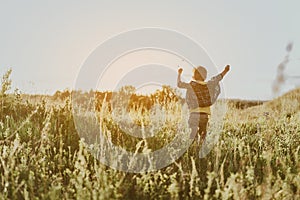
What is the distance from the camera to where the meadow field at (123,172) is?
387 cm

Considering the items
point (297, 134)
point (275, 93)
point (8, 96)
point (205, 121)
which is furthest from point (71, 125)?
point (297, 134)

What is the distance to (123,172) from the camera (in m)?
4.35

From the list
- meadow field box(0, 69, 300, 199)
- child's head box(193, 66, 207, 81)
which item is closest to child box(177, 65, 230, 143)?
child's head box(193, 66, 207, 81)

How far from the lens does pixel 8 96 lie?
7520 millimetres

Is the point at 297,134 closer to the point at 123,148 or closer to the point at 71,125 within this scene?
the point at 123,148

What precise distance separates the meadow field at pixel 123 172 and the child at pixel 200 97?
308mm

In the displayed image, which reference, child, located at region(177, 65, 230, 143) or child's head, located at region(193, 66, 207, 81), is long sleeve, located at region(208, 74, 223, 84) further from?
child's head, located at region(193, 66, 207, 81)

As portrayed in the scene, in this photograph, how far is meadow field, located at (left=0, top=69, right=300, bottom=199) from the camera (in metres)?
3.87

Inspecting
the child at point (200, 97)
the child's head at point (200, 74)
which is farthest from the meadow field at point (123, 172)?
the child's head at point (200, 74)

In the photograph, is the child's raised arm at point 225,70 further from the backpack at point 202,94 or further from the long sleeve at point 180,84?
the long sleeve at point 180,84

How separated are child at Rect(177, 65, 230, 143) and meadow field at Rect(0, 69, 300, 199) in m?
0.31

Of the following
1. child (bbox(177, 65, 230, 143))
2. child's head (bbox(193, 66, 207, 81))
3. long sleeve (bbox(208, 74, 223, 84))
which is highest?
child's head (bbox(193, 66, 207, 81))

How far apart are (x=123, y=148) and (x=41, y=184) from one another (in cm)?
131

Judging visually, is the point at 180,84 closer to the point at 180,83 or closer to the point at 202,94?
the point at 180,83
